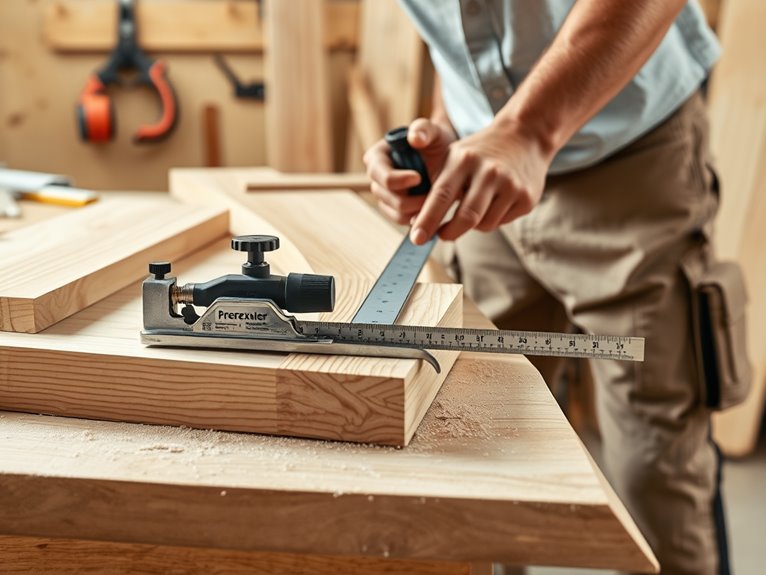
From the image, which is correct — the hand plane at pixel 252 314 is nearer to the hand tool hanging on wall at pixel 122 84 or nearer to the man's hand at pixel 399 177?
the man's hand at pixel 399 177

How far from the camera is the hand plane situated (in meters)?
0.88

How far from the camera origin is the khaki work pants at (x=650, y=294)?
148cm

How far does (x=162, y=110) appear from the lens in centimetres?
313

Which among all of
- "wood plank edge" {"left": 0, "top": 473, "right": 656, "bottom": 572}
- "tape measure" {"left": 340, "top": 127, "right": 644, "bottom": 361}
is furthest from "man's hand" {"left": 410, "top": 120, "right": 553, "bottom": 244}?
"wood plank edge" {"left": 0, "top": 473, "right": 656, "bottom": 572}

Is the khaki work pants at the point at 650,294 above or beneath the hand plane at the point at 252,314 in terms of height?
beneath

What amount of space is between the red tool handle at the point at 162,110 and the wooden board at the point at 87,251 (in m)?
1.52

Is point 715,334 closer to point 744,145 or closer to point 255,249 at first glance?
point 255,249

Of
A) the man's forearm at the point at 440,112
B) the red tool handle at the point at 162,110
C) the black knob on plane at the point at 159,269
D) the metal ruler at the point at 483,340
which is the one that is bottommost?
the red tool handle at the point at 162,110

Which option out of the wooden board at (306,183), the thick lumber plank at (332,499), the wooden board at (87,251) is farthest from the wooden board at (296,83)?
the thick lumber plank at (332,499)

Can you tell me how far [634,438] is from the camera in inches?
61.5

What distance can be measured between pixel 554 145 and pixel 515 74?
1.08ft

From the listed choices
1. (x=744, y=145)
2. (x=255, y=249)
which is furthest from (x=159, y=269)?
(x=744, y=145)

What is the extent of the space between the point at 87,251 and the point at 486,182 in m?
0.60

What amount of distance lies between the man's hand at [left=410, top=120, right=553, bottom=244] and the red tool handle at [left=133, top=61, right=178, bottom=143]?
217 cm
